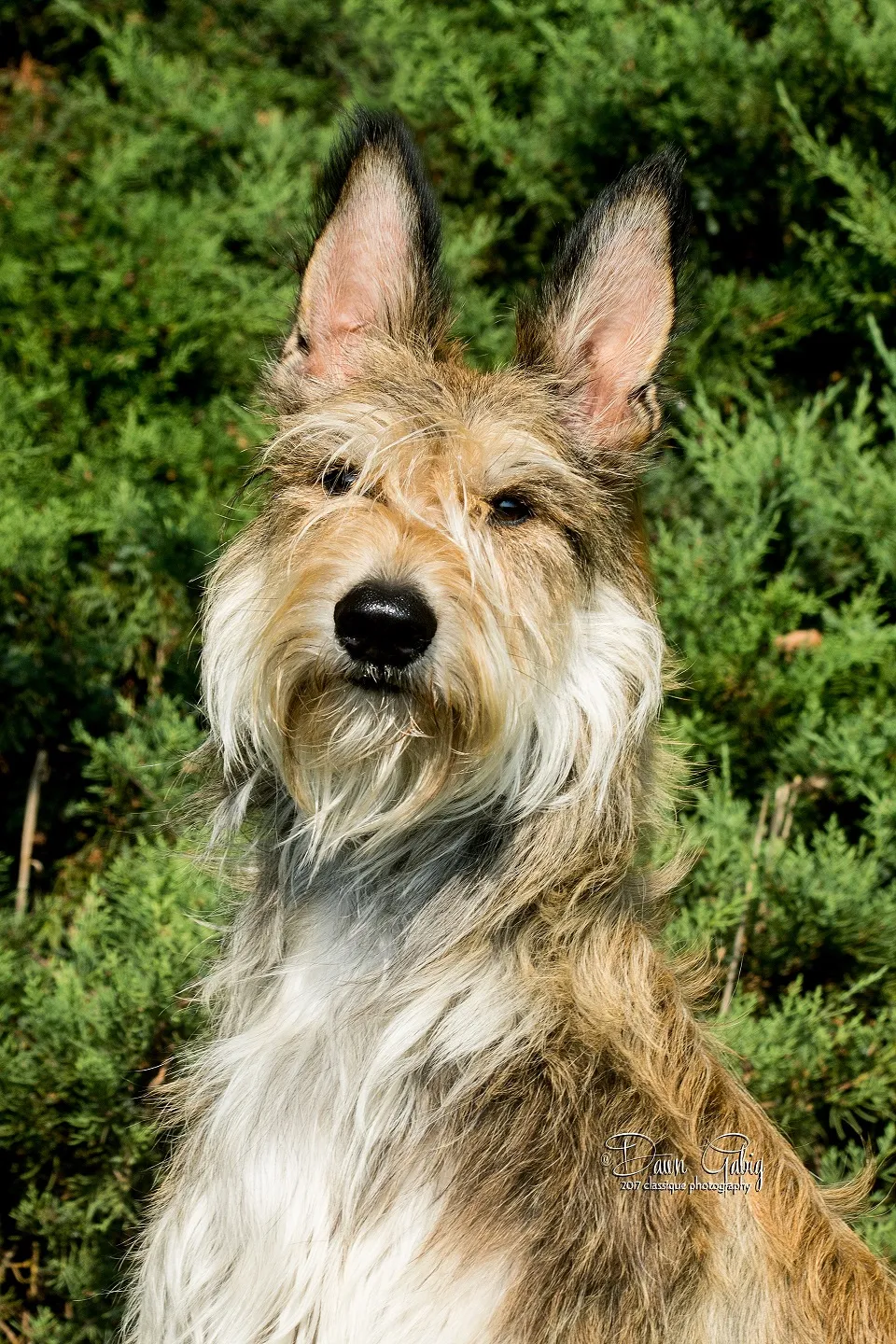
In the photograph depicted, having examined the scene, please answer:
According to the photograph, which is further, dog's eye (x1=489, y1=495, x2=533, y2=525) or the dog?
dog's eye (x1=489, y1=495, x2=533, y2=525)

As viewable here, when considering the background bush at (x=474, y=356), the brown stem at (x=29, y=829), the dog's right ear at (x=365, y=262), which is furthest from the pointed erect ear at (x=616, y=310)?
the brown stem at (x=29, y=829)

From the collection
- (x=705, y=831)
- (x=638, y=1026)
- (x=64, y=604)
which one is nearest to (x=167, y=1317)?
(x=638, y=1026)

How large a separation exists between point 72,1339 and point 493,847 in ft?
7.37

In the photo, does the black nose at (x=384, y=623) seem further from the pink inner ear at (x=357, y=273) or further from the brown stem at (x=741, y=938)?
the brown stem at (x=741, y=938)

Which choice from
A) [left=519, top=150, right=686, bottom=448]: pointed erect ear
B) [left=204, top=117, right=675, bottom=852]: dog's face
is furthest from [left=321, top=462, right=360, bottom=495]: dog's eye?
[left=519, top=150, right=686, bottom=448]: pointed erect ear

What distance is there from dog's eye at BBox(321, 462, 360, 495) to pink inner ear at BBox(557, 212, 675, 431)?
0.63 m

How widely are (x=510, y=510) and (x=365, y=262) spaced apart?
765 millimetres

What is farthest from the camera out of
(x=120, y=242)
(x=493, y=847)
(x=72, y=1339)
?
(x=120, y=242)

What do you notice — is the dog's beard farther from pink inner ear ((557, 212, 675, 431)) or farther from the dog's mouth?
→ pink inner ear ((557, 212, 675, 431))

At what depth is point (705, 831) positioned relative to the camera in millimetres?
4457

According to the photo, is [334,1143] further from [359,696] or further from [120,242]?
[120,242]

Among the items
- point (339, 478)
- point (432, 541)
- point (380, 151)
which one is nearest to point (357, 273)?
point (380, 151)

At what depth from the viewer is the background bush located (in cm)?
414

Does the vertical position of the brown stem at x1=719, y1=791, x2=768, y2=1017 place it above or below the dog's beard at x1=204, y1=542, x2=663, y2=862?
below
